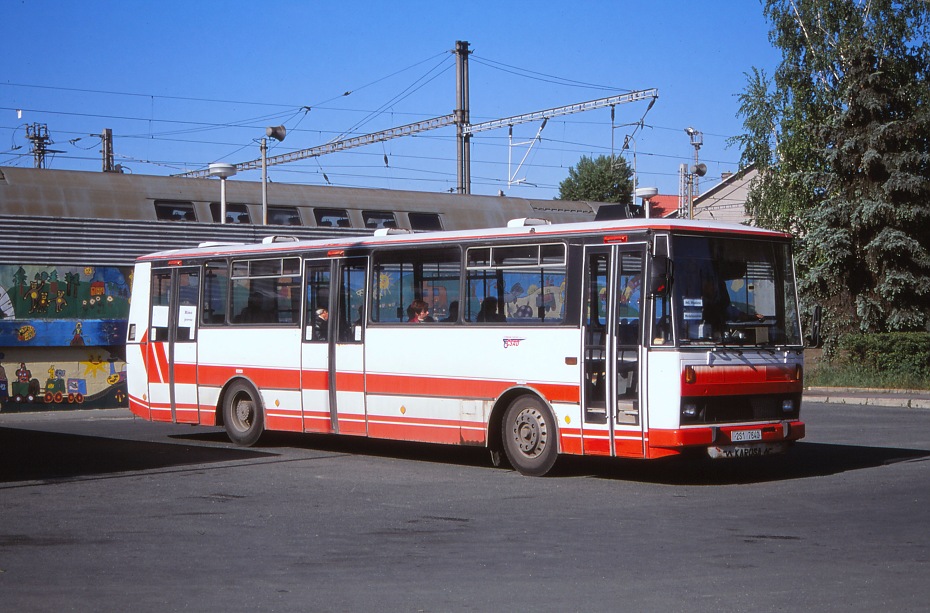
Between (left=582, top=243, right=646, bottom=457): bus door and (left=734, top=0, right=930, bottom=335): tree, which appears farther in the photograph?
(left=734, top=0, right=930, bottom=335): tree

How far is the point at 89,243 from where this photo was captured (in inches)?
1100

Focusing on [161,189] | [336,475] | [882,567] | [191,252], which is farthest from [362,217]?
[882,567]

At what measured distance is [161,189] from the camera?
3256cm

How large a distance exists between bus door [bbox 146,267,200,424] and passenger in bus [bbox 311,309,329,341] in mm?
2838

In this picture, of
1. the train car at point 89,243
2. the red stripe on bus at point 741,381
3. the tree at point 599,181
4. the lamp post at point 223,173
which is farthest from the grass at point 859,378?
the tree at point 599,181

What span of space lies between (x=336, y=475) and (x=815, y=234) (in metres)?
25.0

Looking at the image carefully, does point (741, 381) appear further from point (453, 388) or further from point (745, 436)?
point (453, 388)

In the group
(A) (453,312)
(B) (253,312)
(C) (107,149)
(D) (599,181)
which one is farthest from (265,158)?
(D) (599,181)

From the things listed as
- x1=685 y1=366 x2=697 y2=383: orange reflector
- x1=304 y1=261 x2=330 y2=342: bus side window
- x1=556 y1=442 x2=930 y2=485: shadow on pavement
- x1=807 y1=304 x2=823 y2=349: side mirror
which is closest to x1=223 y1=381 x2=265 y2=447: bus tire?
x1=304 y1=261 x2=330 y2=342: bus side window

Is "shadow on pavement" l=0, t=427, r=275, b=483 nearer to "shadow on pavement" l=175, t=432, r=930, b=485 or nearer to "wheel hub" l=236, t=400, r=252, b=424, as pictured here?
"wheel hub" l=236, t=400, r=252, b=424

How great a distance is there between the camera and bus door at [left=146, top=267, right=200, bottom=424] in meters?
19.0

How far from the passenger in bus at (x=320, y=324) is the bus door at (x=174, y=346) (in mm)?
2838

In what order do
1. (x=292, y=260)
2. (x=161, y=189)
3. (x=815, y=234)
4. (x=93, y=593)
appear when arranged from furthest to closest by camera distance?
1. (x=815, y=234)
2. (x=161, y=189)
3. (x=292, y=260)
4. (x=93, y=593)

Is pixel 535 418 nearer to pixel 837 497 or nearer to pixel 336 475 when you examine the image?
pixel 336 475
